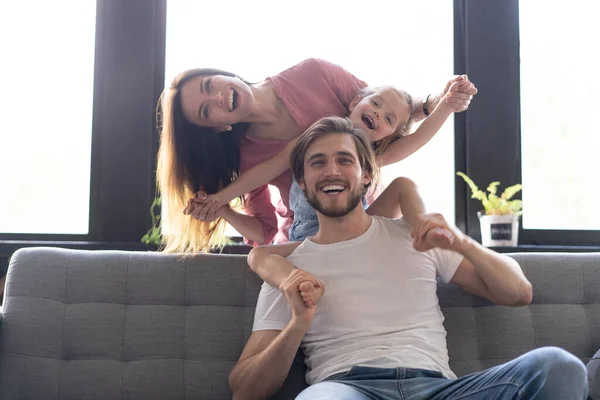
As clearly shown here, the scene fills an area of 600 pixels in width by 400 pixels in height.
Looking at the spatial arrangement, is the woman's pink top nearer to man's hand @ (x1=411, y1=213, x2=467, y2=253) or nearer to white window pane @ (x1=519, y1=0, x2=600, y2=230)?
man's hand @ (x1=411, y1=213, x2=467, y2=253)

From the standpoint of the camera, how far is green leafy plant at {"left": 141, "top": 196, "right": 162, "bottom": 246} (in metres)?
2.81

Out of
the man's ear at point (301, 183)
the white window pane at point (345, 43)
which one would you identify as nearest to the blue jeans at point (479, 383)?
the man's ear at point (301, 183)

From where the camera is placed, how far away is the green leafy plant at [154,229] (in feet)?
9.21

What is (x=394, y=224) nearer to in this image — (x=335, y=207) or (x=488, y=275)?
(x=335, y=207)

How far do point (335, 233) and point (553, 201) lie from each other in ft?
5.42

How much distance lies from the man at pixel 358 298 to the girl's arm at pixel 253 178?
109 mm

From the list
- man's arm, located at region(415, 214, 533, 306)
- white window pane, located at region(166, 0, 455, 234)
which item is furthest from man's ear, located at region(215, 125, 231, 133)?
white window pane, located at region(166, 0, 455, 234)

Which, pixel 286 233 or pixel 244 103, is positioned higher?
pixel 244 103

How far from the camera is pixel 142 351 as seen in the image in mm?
1992

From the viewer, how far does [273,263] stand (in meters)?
1.89

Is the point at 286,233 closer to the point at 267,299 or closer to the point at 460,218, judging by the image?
the point at 267,299

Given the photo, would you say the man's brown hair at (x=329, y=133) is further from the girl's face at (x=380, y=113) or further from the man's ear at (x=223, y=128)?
the man's ear at (x=223, y=128)

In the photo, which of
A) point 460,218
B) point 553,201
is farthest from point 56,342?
point 553,201

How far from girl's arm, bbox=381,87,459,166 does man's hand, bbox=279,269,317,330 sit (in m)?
0.68
